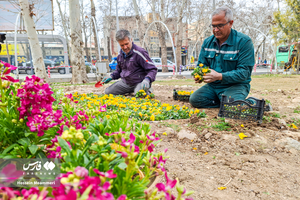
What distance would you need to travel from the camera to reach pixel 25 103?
3.83 feet

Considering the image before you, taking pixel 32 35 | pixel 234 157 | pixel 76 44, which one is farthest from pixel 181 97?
pixel 76 44

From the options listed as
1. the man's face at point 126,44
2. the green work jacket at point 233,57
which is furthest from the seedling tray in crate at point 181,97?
the man's face at point 126,44

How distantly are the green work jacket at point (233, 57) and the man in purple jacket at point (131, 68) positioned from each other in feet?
5.43

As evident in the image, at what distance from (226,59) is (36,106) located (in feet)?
10.1

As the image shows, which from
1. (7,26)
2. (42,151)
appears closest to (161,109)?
(42,151)

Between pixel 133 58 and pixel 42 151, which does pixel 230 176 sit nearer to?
pixel 42 151

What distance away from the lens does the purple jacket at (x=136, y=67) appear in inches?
197

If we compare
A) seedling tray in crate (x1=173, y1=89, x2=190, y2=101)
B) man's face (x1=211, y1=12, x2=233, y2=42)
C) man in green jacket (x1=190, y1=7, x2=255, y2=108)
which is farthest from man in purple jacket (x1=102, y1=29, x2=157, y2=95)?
man's face (x1=211, y1=12, x2=233, y2=42)

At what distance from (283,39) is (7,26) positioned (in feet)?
83.1

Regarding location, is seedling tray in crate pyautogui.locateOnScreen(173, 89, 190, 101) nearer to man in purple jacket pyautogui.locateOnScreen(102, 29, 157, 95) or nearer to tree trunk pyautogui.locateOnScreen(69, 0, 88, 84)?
man in purple jacket pyautogui.locateOnScreen(102, 29, 157, 95)

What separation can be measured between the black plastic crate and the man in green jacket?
1.12 ft

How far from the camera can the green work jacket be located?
11.0 feet

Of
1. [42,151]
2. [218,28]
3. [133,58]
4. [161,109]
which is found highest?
[218,28]

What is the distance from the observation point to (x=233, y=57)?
344 cm
